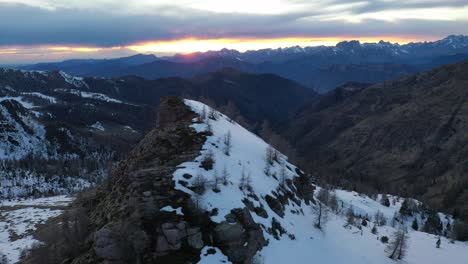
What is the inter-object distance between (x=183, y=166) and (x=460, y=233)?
257 ft

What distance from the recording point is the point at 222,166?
218ft

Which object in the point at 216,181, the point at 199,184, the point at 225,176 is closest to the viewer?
the point at 199,184

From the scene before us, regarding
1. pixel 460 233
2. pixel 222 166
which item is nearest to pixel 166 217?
pixel 222 166

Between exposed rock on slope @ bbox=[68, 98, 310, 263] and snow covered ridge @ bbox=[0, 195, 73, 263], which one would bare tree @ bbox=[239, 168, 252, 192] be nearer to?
exposed rock on slope @ bbox=[68, 98, 310, 263]

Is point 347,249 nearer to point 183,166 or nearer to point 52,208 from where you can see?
point 183,166

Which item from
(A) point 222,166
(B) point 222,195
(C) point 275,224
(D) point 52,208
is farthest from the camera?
(D) point 52,208

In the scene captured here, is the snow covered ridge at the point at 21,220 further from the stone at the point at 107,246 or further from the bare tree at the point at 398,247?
the bare tree at the point at 398,247

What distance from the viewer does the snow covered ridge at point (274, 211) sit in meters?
56.1

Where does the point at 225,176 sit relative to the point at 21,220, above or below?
above

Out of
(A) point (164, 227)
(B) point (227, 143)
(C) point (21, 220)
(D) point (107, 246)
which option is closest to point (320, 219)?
(B) point (227, 143)

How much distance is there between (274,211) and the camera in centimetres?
6525

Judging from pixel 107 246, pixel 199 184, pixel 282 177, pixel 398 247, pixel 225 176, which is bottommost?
pixel 398 247

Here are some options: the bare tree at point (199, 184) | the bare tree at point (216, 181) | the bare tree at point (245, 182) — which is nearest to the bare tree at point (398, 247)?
the bare tree at point (245, 182)

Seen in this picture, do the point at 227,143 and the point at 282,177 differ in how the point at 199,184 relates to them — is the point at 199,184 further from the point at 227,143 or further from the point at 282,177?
the point at 282,177
